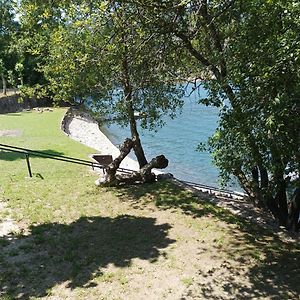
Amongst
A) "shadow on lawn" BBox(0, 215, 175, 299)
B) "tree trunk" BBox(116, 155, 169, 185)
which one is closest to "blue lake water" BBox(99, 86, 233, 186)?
"tree trunk" BBox(116, 155, 169, 185)

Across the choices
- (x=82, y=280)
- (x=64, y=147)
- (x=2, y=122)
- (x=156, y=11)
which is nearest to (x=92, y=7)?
(x=156, y=11)

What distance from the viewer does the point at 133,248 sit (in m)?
7.56

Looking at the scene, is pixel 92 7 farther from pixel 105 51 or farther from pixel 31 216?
pixel 31 216

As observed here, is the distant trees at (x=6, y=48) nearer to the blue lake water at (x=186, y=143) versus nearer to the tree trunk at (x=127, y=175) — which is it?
the blue lake water at (x=186, y=143)

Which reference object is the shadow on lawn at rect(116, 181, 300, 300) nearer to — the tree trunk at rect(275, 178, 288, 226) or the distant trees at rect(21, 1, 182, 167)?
the tree trunk at rect(275, 178, 288, 226)

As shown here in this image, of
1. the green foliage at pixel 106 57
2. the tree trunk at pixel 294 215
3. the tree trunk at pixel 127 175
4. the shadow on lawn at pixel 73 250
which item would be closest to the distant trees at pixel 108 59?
the green foliage at pixel 106 57

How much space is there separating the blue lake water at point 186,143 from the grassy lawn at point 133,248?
6.04 meters

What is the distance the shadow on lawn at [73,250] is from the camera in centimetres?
629

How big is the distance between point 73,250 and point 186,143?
20103 millimetres

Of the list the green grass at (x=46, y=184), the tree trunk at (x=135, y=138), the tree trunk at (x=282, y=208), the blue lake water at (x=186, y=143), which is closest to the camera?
the tree trunk at (x=282, y=208)

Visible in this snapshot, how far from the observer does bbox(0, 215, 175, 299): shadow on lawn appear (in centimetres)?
629

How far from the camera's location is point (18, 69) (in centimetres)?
4066

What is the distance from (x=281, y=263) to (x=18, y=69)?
38.6 meters

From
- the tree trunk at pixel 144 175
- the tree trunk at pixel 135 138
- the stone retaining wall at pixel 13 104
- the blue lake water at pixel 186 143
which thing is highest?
the stone retaining wall at pixel 13 104
